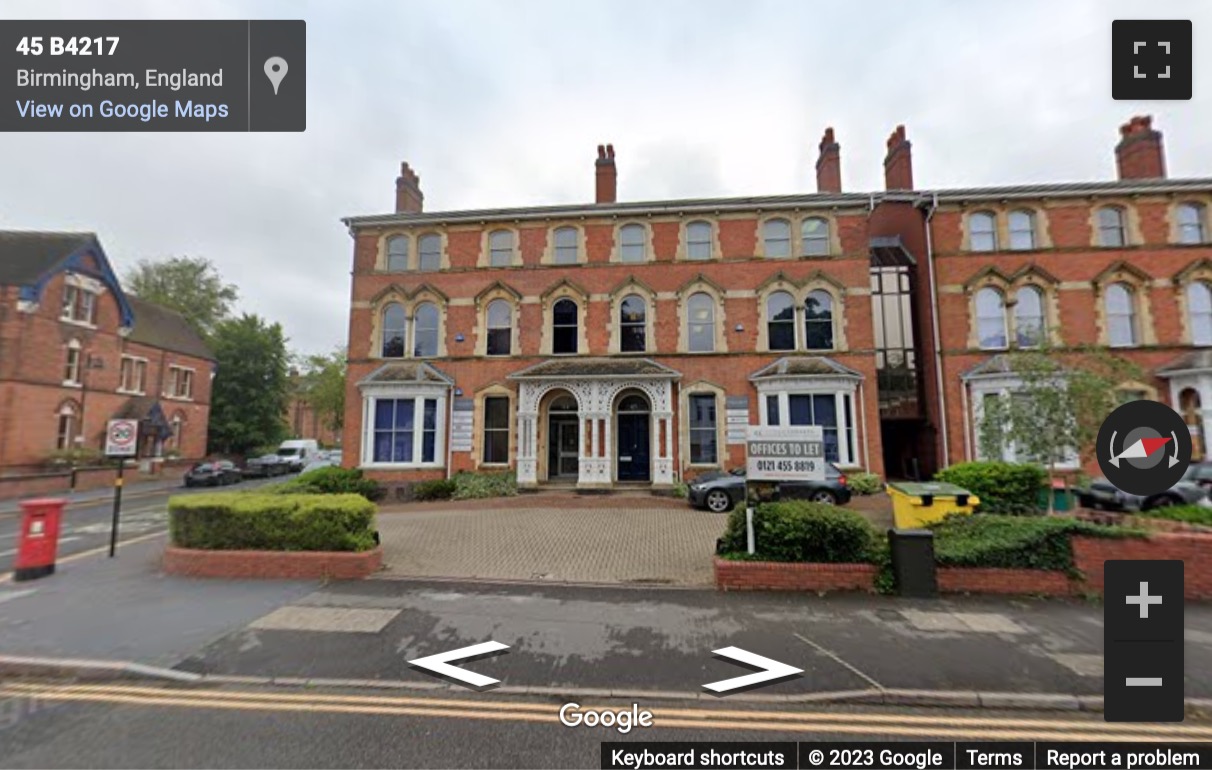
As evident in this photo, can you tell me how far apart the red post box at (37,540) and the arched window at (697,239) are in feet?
57.9

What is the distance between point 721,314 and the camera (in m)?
18.1

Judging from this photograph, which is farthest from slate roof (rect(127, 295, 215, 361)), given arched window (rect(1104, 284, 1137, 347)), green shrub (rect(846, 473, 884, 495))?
arched window (rect(1104, 284, 1137, 347))

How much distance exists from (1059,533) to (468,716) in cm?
846

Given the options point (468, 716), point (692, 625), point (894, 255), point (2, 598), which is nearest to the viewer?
point (468, 716)

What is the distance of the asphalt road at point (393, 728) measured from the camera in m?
3.51

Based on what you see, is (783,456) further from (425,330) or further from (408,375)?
(425,330)

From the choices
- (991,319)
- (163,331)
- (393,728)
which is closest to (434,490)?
(393,728)

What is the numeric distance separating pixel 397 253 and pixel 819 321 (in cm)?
1639

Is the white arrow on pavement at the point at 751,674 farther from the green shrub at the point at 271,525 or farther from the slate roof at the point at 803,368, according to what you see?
the slate roof at the point at 803,368

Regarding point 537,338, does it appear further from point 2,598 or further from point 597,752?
point 597,752

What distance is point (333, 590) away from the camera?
287 inches

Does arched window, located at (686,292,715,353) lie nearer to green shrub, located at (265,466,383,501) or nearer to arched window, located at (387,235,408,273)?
arched window, located at (387,235,408,273)

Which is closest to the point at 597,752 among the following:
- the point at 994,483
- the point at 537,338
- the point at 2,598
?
the point at 2,598

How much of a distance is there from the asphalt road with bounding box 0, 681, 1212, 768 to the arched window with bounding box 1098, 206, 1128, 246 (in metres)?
20.8
